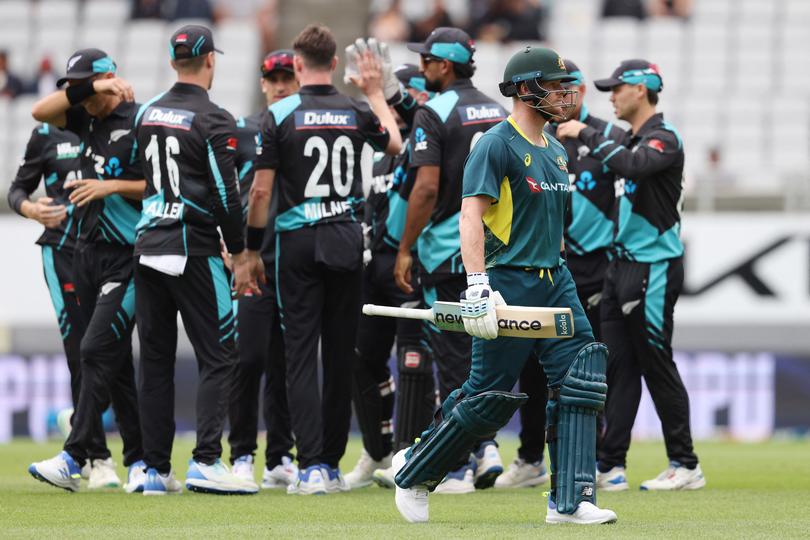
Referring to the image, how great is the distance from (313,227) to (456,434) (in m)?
2.15

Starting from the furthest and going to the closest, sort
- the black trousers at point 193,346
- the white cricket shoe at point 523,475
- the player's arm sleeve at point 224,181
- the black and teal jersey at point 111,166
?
the white cricket shoe at point 523,475
the black and teal jersey at point 111,166
the black trousers at point 193,346
the player's arm sleeve at point 224,181

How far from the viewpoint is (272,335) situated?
8961mm

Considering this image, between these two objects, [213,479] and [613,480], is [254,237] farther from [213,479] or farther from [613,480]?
[613,480]

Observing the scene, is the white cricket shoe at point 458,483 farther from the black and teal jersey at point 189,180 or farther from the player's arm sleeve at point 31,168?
the player's arm sleeve at point 31,168

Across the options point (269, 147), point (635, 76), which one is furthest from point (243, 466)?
point (635, 76)

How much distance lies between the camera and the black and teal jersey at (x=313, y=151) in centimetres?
803

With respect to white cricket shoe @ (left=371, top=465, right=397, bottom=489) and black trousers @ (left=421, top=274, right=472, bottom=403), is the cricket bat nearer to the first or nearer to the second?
black trousers @ (left=421, top=274, right=472, bottom=403)

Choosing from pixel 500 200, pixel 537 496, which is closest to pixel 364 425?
pixel 537 496

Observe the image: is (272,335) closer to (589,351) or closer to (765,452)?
(589,351)

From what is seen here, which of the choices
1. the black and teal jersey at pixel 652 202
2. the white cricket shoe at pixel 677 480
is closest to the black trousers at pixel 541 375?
the black and teal jersey at pixel 652 202

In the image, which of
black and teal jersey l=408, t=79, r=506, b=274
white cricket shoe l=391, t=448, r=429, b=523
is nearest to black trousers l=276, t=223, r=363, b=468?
black and teal jersey l=408, t=79, r=506, b=274

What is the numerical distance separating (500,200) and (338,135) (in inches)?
77.5

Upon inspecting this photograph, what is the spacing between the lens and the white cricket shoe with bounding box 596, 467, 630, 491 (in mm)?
8451

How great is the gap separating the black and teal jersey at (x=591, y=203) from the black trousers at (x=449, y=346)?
3.80 feet
